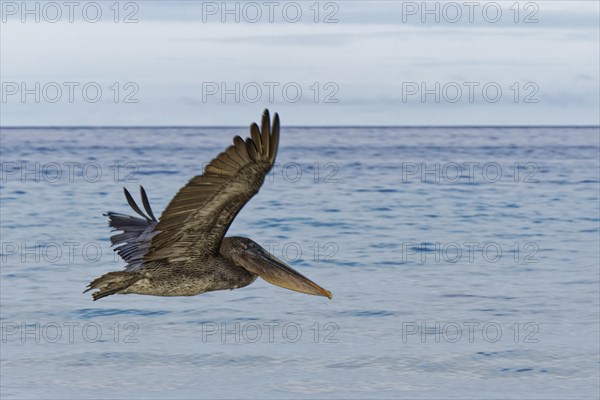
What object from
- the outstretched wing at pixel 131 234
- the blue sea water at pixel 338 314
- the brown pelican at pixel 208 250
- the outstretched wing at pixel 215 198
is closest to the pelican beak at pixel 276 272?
the brown pelican at pixel 208 250

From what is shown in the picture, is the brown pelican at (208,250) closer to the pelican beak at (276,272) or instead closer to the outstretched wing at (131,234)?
the pelican beak at (276,272)

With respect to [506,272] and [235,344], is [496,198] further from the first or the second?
[235,344]

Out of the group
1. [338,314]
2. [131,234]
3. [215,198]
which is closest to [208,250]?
[215,198]

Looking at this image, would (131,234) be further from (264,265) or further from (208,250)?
(264,265)

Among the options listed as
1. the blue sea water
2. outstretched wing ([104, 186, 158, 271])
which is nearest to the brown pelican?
outstretched wing ([104, 186, 158, 271])

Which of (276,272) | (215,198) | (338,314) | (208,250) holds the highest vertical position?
(215,198)

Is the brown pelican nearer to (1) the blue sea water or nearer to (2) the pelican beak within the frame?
(2) the pelican beak

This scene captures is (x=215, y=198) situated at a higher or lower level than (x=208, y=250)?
higher

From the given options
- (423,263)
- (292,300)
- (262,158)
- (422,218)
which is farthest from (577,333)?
(422,218)

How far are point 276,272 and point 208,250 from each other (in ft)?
1.49

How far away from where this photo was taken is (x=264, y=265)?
628cm

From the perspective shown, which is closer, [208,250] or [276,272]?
[276,272]

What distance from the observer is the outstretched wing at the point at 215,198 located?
5.45 meters

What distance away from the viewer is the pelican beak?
6047mm
